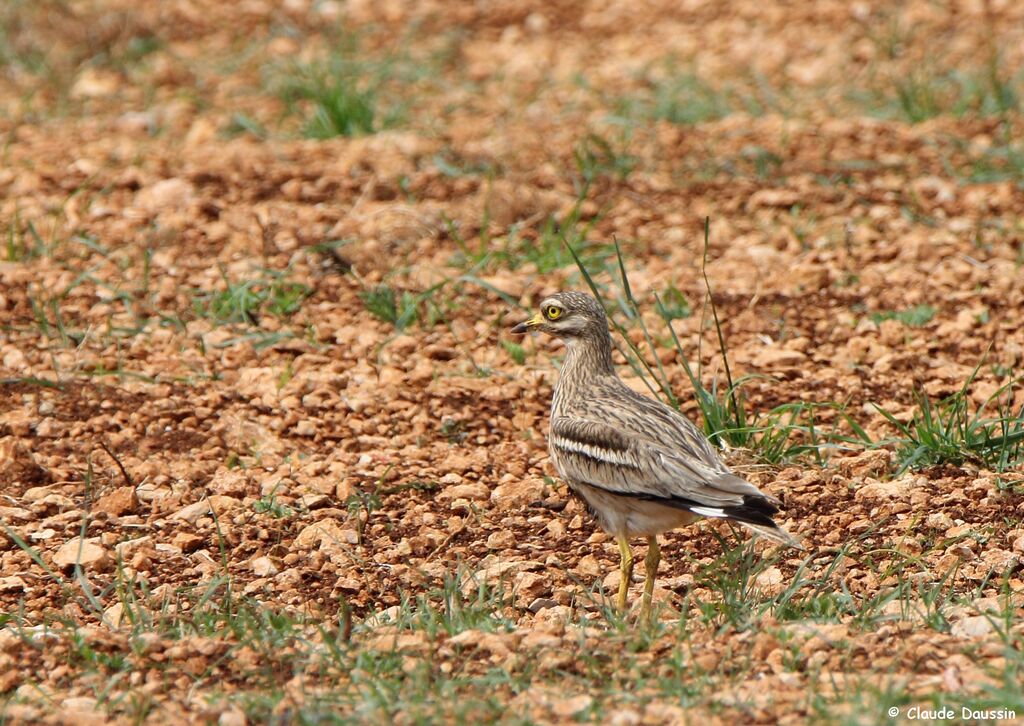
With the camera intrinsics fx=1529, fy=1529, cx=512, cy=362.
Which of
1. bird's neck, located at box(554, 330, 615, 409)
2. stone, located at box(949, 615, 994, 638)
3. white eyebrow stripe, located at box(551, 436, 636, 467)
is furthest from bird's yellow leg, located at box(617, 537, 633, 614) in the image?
stone, located at box(949, 615, 994, 638)

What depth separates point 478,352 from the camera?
6.41m

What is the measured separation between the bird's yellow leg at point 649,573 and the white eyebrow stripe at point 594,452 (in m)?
0.28

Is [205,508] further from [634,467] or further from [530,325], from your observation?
[634,467]

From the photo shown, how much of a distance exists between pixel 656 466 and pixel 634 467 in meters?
0.07

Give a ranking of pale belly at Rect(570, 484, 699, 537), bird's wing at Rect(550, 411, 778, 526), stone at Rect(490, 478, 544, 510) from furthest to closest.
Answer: stone at Rect(490, 478, 544, 510), pale belly at Rect(570, 484, 699, 537), bird's wing at Rect(550, 411, 778, 526)

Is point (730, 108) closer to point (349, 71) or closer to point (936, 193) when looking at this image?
point (936, 193)

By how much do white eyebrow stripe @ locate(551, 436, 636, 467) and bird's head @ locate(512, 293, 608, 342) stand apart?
1.67ft

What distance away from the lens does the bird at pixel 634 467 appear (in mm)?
4301

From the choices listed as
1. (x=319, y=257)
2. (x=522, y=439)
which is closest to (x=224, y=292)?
(x=319, y=257)

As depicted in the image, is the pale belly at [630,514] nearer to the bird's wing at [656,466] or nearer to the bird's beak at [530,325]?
the bird's wing at [656,466]

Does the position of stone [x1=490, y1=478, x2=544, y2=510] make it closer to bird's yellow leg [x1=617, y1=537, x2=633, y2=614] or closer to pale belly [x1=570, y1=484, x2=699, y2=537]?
pale belly [x1=570, y1=484, x2=699, y2=537]

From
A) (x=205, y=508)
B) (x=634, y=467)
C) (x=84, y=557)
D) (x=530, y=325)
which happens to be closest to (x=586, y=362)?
(x=530, y=325)

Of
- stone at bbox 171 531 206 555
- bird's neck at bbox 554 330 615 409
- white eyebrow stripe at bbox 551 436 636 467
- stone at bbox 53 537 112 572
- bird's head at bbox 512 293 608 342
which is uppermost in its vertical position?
bird's head at bbox 512 293 608 342

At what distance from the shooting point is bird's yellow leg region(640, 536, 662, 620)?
14.4 ft
